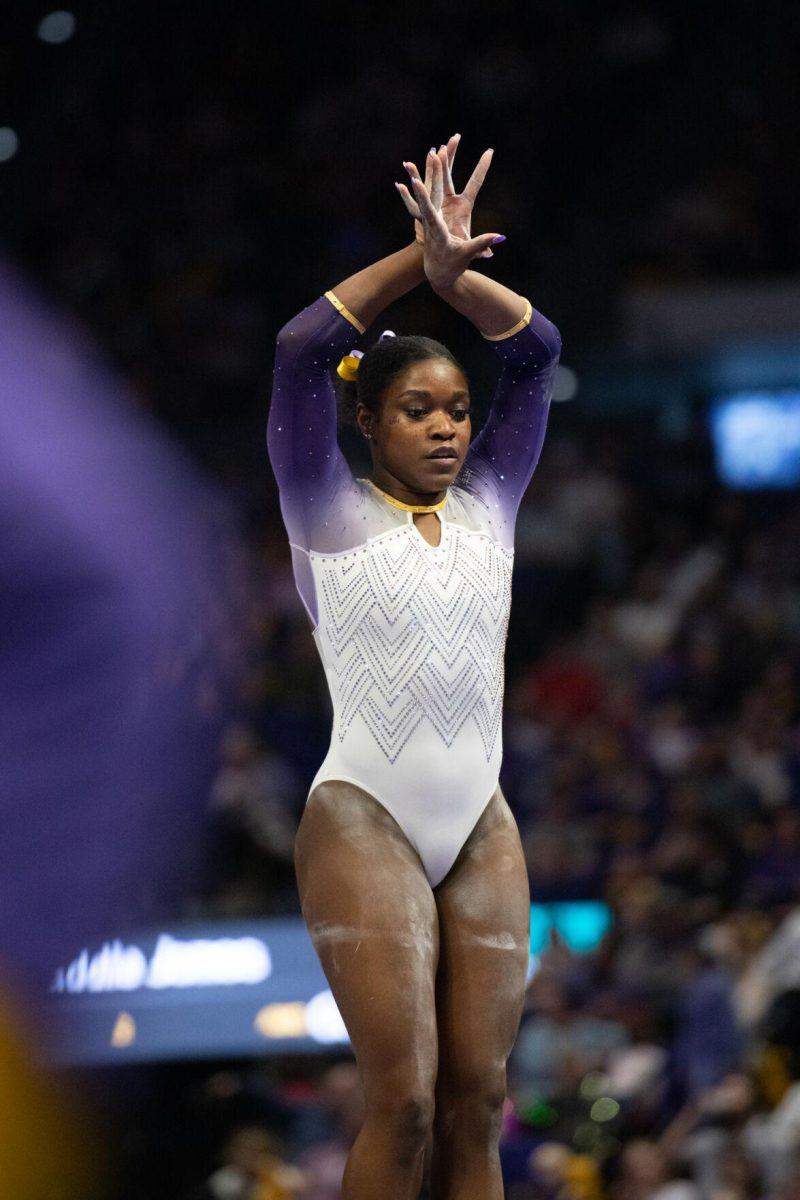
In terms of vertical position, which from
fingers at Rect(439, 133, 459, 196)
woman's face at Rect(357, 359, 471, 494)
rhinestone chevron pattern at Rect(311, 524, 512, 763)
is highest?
fingers at Rect(439, 133, 459, 196)

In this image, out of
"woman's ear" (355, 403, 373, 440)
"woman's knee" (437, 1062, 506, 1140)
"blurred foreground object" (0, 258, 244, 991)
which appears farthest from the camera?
"blurred foreground object" (0, 258, 244, 991)

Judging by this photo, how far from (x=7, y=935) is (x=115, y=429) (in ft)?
13.2

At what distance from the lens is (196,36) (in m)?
14.3

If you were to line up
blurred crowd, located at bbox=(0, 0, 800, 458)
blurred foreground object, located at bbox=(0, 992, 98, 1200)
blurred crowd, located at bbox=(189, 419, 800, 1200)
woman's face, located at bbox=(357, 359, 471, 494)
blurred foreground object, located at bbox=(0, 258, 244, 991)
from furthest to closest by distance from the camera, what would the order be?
blurred crowd, located at bbox=(0, 0, 800, 458), blurred crowd, located at bbox=(189, 419, 800, 1200), blurred foreground object, located at bbox=(0, 258, 244, 991), blurred foreground object, located at bbox=(0, 992, 98, 1200), woman's face, located at bbox=(357, 359, 471, 494)

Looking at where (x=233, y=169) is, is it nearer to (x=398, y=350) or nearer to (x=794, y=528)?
(x=794, y=528)

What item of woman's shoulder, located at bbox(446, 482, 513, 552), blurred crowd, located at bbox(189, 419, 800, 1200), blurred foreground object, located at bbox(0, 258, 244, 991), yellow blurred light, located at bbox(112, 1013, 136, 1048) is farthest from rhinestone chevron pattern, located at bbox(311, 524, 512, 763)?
yellow blurred light, located at bbox(112, 1013, 136, 1048)

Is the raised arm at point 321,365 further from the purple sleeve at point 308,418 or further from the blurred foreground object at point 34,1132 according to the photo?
the blurred foreground object at point 34,1132

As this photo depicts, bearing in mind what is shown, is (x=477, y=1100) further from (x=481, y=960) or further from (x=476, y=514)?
(x=476, y=514)

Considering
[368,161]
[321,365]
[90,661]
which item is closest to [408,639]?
[321,365]

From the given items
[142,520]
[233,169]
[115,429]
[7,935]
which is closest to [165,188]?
[233,169]

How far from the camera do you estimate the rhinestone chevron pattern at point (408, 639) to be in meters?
3.89

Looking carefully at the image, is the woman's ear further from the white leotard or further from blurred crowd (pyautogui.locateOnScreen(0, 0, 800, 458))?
blurred crowd (pyautogui.locateOnScreen(0, 0, 800, 458))

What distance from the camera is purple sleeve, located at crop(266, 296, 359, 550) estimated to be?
3852 mm

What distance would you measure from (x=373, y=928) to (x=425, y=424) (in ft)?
3.48
